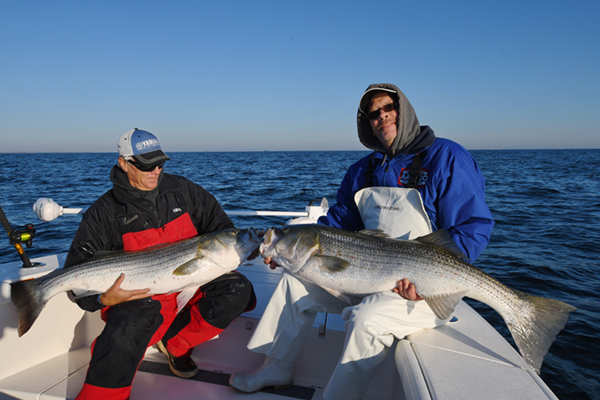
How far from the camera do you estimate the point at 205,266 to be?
326 centimetres

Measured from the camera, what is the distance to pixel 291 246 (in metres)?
3.09

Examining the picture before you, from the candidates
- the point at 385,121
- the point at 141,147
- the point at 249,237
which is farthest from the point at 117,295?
the point at 385,121

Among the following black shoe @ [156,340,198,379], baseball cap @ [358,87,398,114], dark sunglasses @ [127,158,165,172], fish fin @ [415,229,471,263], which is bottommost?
black shoe @ [156,340,198,379]

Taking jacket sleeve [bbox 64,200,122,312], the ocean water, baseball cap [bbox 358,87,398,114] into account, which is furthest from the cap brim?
the ocean water

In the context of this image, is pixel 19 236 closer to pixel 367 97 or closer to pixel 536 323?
pixel 367 97

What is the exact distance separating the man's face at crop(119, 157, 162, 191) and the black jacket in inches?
2.1

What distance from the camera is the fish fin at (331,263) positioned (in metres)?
2.97

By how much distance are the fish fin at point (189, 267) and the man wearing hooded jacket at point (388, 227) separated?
A: 740mm

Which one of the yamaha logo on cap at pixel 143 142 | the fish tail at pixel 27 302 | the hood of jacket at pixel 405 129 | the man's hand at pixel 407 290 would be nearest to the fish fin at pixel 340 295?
the man's hand at pixel 407 290

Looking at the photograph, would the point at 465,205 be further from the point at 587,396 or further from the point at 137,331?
the point at 587,396

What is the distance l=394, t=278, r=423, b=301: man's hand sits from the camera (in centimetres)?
286

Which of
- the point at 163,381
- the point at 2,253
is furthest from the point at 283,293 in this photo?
the point at 2,253

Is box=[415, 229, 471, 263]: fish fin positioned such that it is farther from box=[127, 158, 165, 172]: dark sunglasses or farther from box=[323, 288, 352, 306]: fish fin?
box=[127, 158, 165, 172]: dark sunglasses

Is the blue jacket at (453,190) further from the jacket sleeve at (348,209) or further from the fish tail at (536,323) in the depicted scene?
the fish tail at (536,323)
